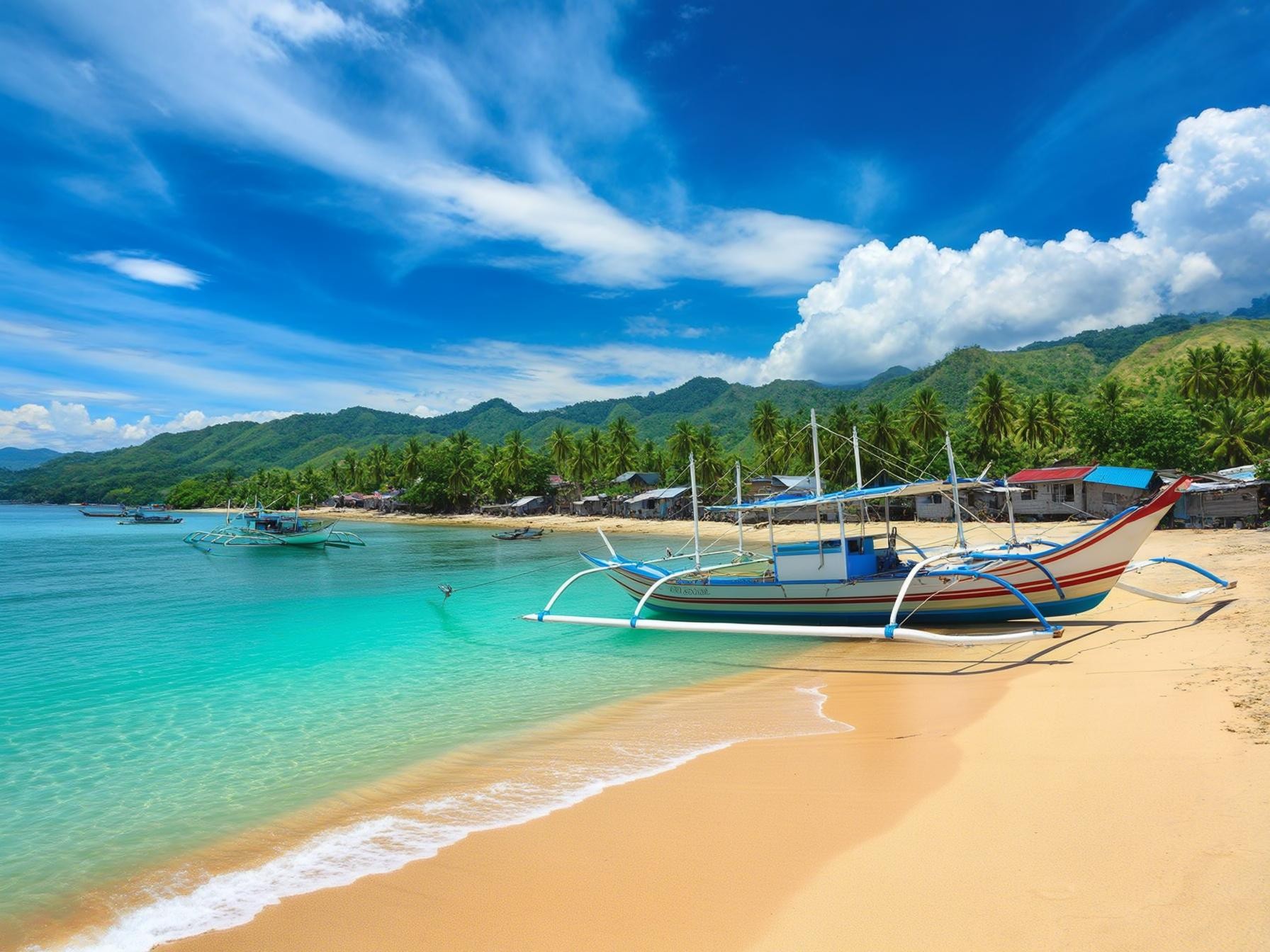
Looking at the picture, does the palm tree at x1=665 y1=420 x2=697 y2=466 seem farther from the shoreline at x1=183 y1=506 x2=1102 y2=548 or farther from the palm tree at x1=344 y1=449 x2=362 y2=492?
the palm tree at x1=344 y1=449 x2=362 y2=492

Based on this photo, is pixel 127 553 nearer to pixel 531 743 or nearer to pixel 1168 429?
pixel 531 743

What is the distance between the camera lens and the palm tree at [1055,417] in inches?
1950

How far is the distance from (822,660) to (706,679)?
2892mm

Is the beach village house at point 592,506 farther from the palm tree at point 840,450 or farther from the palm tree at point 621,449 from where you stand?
the palm tree at point 840,450

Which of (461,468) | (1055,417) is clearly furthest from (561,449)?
(1055,417)

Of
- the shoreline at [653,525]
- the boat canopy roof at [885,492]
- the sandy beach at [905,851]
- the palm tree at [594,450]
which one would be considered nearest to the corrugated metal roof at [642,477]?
the palm tree at [594,450]

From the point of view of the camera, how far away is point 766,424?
210 ft

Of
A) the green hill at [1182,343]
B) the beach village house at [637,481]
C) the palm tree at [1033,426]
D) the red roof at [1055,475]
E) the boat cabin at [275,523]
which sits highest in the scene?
the green hill at [1182,343]

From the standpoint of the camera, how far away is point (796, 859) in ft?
17.5

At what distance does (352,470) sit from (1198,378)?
384 feet

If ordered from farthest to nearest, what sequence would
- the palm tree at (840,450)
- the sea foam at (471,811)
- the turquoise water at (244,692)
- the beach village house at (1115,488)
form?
the palm tree at (840,450)
the beach village house at (1115,488)
the turquoise water at (244,692)
the sea foam at (471,811)

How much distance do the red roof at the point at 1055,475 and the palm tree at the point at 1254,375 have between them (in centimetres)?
1690

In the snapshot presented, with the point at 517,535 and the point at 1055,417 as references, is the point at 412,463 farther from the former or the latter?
the point at 1055,417

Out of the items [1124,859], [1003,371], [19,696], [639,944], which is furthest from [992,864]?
[1003,371]
